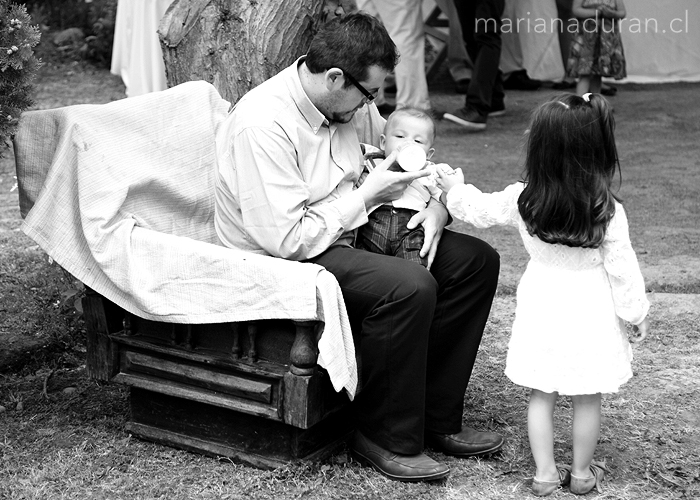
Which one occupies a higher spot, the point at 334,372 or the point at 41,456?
the point at 334,372

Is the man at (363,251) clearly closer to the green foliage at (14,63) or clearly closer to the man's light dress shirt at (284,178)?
the man's light dress shirt at (284,178)

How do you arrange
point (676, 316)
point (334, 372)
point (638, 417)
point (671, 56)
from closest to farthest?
1. point (334, 372)
2. point (638, 417)
3. point (676, 316)
4. point (671, 56)

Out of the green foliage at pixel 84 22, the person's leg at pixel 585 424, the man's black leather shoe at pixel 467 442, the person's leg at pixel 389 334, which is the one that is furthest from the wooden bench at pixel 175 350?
the green foliage at pixel 84 22

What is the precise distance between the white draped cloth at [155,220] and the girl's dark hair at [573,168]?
2.17 feet

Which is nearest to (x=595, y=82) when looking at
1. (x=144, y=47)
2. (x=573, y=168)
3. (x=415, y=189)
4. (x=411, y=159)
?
(x=144, y=47)

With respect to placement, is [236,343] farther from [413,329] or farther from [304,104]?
[304,104]

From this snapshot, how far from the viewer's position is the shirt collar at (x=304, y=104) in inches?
123

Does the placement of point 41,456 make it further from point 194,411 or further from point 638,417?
point 638,417

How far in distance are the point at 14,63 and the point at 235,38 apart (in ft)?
3.77

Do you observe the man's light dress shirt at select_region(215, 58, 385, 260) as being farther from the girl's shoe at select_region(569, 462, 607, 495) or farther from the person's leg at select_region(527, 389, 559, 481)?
the girl's shoe at select_region(569, 462, 607, 495)

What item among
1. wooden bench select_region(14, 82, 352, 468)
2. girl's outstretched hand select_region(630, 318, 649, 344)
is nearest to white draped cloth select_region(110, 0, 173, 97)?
wooden bench select_region(14, 82, 352, 468)

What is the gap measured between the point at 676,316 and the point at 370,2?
4.56m

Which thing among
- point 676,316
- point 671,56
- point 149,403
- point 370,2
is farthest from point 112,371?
point 671,56

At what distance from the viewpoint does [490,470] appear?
10.3 feet
